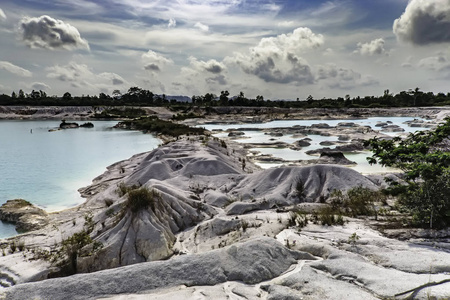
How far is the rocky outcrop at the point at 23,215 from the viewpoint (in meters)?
10.2

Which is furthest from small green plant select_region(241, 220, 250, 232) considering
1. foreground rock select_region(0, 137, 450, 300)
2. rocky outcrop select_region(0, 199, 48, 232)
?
Result: rocky outcrop select_region(0, 199, 48, 232)

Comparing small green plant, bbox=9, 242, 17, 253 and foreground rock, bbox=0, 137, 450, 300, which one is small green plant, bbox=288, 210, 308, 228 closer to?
foreground rock, bbox=0, 137, 450, 300

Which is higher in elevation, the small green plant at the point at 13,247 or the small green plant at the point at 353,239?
the small green plant at the point at 353,239

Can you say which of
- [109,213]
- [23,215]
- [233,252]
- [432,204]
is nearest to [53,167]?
[23,215]

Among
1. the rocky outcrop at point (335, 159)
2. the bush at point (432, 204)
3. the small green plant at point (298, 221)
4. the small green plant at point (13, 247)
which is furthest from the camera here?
the rocky outcrop at point (335, 159)

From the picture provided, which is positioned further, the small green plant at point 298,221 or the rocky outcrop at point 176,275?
the small green plant at point 298,221

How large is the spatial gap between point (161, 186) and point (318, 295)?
6.79m

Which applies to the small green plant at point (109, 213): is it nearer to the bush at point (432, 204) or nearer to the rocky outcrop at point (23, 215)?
the rocky outcrop at point (23, 215)

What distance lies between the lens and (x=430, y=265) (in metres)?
4.57

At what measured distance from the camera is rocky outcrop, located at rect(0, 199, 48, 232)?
33.6ft

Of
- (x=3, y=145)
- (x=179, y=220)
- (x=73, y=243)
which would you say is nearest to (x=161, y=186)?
(x=179, y=220)

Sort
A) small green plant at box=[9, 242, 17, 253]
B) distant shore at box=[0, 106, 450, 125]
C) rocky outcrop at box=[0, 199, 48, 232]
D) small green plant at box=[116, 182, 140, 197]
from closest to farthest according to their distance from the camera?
1. small green plant at box=[9, 242, 17, 253]
2. rocky outcrop at box=[0, 199, 48, 232]
3. small green plant at box=[116, 182, 140, 197]
4. distant shore at box=[0, 106, 450, 125]

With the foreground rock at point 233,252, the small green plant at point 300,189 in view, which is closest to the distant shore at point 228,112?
the small green plant at point 300,189

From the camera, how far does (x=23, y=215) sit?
10.9 m
